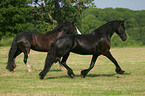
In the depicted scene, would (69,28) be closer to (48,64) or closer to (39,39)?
(39,39)

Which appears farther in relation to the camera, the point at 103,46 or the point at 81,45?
the point at 103,46

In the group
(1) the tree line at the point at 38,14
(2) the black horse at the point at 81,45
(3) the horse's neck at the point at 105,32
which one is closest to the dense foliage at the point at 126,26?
(1) the tree line at the point at 38,14

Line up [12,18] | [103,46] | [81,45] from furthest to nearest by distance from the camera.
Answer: [12,18] → [103,46] → [81,45]

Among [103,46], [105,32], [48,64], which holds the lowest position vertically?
[48,64]

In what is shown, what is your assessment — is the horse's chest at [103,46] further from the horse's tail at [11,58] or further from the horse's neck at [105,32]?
the horse's tail at [11,58]

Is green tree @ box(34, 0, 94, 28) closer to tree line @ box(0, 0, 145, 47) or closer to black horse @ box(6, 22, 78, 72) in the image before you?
tree line @ box(0, 0, 145, 47)

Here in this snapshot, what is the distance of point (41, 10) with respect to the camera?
38844mm

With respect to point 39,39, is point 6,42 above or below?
below

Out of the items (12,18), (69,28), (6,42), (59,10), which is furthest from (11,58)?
(12,18)

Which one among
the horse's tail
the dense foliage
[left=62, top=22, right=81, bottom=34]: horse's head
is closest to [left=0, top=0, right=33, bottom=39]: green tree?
the dense foliage

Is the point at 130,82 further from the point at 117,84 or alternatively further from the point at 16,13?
the point at 16,13

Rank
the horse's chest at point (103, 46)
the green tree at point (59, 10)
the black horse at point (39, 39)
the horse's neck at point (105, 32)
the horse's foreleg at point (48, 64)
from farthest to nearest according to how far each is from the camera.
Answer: the green tree at point (59, 10) → the black horse at point (39, 39) → the horse's neck at point (105, 32) → the horse's chest at point (103, 46) → the horse's foreleg at point (48, 64)

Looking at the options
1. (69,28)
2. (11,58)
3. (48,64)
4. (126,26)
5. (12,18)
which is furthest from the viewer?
(126,26)

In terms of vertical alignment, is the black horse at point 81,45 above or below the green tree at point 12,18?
above
